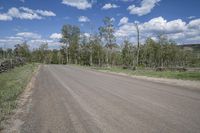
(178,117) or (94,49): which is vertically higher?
(94,49)

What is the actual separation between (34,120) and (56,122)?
786 millimetres

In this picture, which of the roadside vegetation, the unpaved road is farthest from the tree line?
the unpaved road

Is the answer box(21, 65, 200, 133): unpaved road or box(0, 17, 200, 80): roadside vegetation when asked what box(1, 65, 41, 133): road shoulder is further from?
box(0, 17, 200, 80): roadside vegetation

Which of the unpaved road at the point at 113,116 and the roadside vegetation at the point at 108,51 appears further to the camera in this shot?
the roadside vegetation at the point at 108,51

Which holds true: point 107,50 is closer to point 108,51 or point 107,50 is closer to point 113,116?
point 108,51

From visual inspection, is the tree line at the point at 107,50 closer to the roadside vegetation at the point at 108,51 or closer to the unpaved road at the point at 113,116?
the roadside vegetation at the point at 108,51

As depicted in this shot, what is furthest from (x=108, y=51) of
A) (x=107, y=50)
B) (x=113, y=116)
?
(x=113, y=116)

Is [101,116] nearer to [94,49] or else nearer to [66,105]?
[66,105]

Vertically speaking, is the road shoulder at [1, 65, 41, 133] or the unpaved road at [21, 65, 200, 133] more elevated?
the unpaved road at [21, 65, 200, 133]

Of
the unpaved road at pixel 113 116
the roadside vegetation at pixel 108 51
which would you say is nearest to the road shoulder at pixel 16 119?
the unpaved road at pixel 113 116

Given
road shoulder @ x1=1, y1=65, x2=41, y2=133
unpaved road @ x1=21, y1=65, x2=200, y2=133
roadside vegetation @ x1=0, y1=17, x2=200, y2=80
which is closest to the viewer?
unpaved road @ x1=21, y1=65, x2=200, y2=133

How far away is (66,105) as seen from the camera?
9.12 meters

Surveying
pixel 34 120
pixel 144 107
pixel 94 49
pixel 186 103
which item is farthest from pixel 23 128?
pixel 94 49

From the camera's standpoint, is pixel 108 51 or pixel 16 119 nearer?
pixel 16 119
